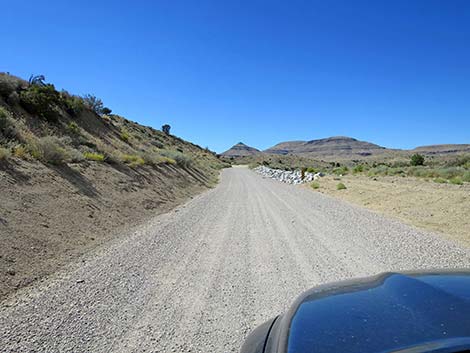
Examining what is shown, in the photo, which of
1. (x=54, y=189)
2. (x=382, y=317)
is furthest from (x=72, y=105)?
(x=382, y=317)

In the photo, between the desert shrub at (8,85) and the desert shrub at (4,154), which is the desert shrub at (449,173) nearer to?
the desert shrub at (4,154)

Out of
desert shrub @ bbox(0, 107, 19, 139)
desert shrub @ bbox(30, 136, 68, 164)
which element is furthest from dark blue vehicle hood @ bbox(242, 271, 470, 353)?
desert shrub @ bbox(0, 107, 19, 139)

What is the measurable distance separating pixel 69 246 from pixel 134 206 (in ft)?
16.4

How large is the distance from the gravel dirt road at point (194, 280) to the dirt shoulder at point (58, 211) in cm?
62

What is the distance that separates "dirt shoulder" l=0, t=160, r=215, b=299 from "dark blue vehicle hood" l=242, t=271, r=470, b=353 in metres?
4.79

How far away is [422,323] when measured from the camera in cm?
179

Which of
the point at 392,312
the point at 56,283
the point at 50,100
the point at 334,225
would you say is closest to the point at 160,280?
the point at 56,283

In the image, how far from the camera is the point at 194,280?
17.4 feet

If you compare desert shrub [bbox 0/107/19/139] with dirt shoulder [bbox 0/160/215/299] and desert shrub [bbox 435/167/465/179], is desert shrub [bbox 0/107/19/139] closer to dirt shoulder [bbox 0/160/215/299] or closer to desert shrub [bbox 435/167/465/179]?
dirt shoulder [bbox 0/160/215/299]

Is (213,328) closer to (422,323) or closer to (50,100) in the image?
(422,323)

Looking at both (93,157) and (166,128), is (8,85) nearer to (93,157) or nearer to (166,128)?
(93,157)

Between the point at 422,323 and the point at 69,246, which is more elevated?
the point at 422,323

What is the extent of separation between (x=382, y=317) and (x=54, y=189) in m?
10.1

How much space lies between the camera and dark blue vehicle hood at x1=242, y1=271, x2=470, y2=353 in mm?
1619
